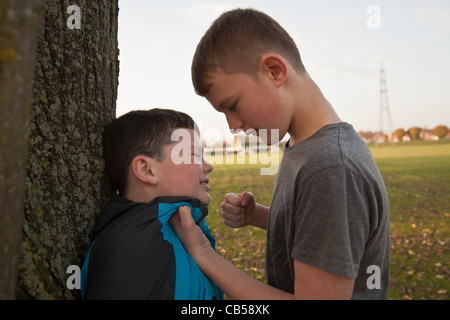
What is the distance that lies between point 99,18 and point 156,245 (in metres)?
1.33

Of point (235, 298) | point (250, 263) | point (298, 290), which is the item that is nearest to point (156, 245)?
point (235, 298)

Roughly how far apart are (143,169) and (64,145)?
0.44m

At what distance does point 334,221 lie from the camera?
4.60ft

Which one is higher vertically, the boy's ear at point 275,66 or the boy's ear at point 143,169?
the boy's ear at point 275,66

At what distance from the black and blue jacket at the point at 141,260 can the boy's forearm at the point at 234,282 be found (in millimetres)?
70

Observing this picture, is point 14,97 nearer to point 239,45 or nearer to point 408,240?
point 239,45

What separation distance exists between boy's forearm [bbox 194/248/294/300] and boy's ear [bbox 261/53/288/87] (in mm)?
1015

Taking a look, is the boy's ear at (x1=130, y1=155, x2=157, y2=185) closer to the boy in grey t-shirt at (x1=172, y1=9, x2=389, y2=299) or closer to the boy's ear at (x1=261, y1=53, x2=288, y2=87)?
the boy in grey t-shirt at (x1=172, y1=9, x2=389, y2=299)

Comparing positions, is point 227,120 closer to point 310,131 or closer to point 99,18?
point 310,131

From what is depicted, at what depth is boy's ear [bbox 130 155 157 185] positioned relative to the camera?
6.34 ft

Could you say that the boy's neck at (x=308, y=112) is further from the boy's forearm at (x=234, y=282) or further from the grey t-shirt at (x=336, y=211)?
the boy's forearm at (x=234, y=282)

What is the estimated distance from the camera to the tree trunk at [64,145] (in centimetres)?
155

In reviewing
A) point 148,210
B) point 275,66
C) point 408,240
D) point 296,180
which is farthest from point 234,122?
point 408,240

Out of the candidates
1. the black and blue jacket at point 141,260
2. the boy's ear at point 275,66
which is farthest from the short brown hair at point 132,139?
the boy's ear at point 275,66
